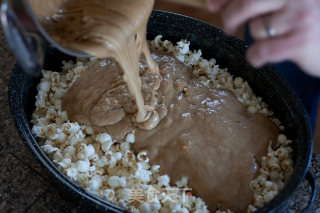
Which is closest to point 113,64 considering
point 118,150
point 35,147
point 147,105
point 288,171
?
point 147,105

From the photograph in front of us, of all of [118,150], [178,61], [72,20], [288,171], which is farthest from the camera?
[178,61]

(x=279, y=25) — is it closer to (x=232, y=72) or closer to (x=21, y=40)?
(x=21, y=40)

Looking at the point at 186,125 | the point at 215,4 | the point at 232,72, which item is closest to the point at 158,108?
the point at 186,125

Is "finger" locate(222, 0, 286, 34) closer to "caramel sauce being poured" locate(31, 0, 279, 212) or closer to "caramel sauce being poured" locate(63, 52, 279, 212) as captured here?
"caramel sauce being poured" locate(31, 0, 279, 212)

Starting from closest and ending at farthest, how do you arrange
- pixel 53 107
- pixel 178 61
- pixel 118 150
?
pixel 118 150
pixel 53 107
pixel 178 61

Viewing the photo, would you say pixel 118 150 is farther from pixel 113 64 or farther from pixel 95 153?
pixel 113 64

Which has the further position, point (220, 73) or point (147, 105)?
point (220, 73)

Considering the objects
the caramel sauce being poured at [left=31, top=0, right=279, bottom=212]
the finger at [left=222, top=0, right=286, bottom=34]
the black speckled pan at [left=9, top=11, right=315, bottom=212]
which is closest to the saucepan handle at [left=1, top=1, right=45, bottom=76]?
the caramel sauce being poured at [left=31, top=0, right=279, bottom=212]
